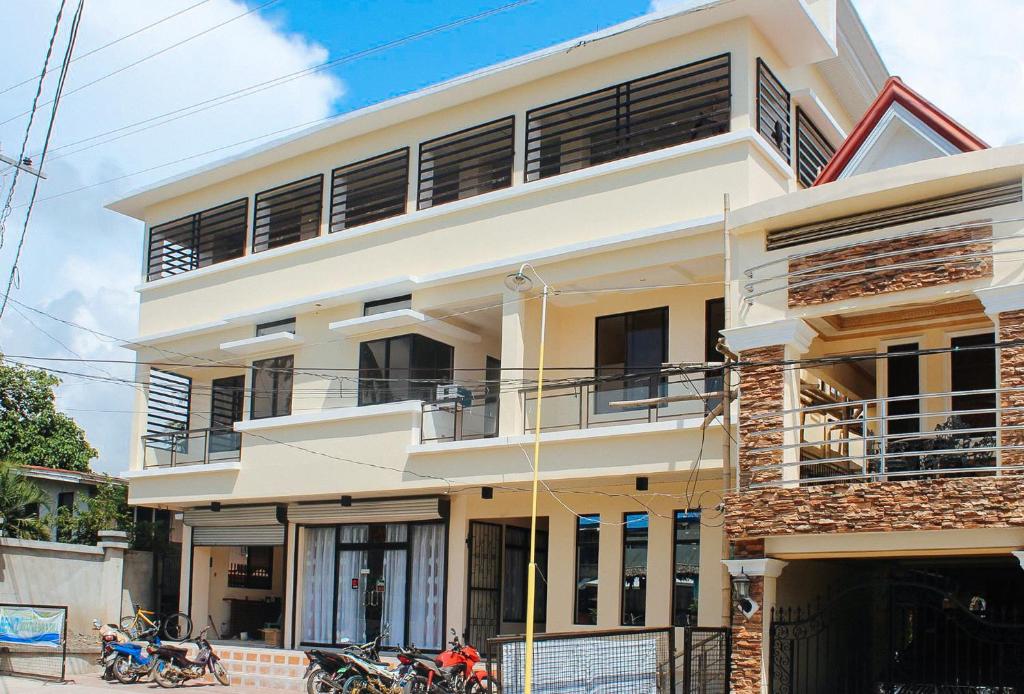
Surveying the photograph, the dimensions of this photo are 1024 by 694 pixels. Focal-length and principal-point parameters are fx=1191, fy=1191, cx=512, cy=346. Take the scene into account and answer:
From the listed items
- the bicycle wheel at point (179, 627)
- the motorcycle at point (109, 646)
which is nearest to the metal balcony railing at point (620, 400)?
the motorcycle at point (109, 646)

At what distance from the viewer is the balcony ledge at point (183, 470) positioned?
23688mm

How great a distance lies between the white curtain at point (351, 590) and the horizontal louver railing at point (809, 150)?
34.8ft

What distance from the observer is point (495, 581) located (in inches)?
883

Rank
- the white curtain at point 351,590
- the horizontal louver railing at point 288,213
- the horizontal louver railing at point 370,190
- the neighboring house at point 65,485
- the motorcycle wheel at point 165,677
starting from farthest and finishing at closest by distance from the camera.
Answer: the neighboring house at point 65,485, the horizontal louver railing at point 288,213, the white curtain at point 351,590, the horizontal louver railing at point 370,190, the motorcycle wheel at point 165,677

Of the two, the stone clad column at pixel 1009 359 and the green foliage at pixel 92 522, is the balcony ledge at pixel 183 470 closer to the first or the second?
the green foliage at pixel 92 522

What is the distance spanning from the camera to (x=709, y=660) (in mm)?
16312

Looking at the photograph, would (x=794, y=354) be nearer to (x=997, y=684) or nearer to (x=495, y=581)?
(x=997, y=684)

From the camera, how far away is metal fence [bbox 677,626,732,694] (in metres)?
16.2

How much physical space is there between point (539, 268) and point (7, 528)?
14.1 meters

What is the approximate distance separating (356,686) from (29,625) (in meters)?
7.53

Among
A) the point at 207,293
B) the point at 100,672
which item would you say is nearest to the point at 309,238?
the point at 207,293

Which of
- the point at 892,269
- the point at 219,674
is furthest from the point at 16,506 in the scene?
the point at 892,269

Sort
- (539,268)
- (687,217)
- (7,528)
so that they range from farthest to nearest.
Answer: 1. (7,528)
2. (539,268)
3. (687,217)

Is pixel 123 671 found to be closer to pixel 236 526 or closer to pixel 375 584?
pixel 236 526
